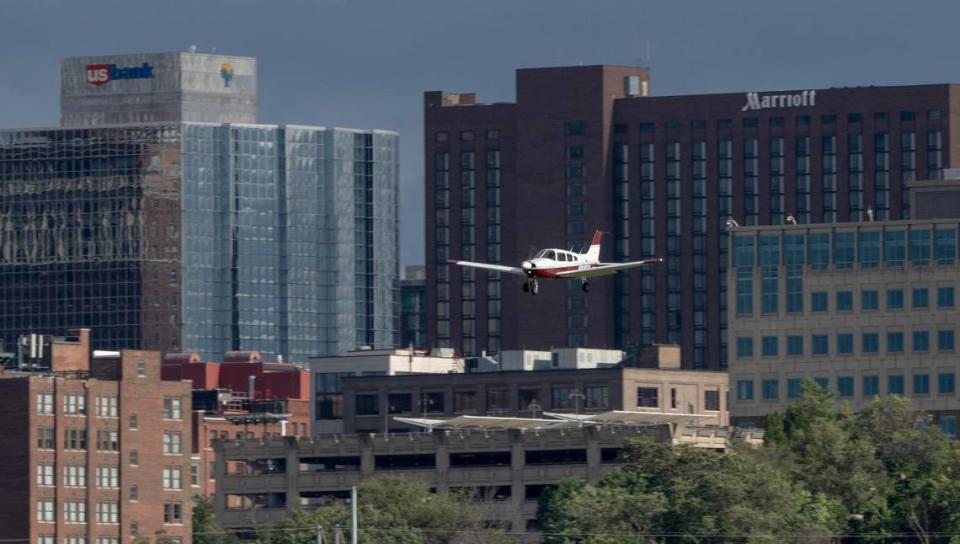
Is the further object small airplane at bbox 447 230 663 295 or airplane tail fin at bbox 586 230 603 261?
airplane tail fin at bbox 586 230 603 261

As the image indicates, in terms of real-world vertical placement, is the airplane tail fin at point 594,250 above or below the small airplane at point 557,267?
above

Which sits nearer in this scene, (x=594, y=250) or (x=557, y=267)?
(x=557, y=267)

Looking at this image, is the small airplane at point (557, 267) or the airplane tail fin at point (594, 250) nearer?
the small airplane at point (557, 267)

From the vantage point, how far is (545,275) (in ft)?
503

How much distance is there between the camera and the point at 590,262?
158250 millimetres

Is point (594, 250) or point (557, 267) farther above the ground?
point (594, 250)

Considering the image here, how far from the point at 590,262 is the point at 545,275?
5572 mm

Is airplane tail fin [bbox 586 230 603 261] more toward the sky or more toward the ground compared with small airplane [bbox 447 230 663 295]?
more toward the sky
